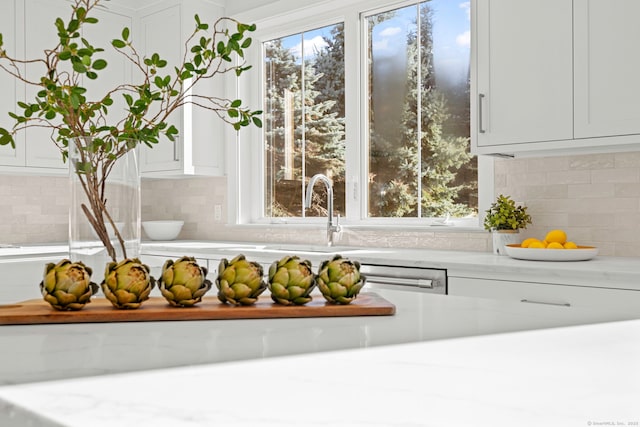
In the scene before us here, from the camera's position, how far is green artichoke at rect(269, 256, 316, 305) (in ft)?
3.31

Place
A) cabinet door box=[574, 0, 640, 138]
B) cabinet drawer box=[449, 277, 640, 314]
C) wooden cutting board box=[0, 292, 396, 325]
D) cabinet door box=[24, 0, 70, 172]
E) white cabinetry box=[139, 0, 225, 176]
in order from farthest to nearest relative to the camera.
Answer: white cabinetry box=[139, 0, 225, 176], cabinet door box=[24, 0, 70, 172], cabinet door box=[574, 0, 640, 138], cabinet drawer box=[449, 277, 640, 314], wooden cutting board box=[0, 292, 396, 325]

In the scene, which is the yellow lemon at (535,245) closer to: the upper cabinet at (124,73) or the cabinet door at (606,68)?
the cabinet door at (606,68)

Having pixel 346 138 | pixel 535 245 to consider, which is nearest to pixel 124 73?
pixel 346 138

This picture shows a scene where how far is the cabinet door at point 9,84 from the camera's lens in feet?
12.0

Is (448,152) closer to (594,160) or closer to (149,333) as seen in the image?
(594,160)

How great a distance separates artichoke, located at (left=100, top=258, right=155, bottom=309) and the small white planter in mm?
1982

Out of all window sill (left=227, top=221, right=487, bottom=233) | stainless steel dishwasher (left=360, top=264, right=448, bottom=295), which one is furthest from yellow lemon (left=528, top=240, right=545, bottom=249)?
window sill (left=227, top=221, right=487, bottom=233)

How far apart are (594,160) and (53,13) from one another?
350 centimetres

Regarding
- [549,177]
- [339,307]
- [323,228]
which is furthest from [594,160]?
[339,307]

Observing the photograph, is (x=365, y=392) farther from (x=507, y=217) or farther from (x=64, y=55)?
(x=507, y=217)

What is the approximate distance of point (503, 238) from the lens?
2.63 m

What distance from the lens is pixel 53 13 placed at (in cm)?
391

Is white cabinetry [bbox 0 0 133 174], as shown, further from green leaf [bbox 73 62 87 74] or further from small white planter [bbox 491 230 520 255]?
green leaf [bbox 73 62 87 74]

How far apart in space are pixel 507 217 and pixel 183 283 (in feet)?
6.47
